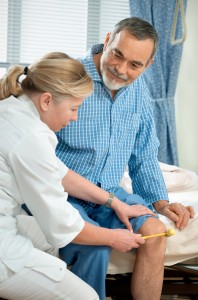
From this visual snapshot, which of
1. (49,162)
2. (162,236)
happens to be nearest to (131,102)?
(162,236)

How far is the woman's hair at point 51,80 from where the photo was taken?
179 centimetres

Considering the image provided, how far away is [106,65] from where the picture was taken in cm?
228

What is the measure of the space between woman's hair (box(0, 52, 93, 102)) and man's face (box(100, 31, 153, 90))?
406 millimetres

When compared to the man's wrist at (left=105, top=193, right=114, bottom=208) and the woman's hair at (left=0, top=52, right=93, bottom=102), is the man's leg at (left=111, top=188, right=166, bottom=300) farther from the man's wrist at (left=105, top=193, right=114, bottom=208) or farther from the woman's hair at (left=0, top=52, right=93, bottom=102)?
the woman's hair at (left=0, top=52, right=93, bottom=102)

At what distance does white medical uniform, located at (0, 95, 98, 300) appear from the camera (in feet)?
5.51

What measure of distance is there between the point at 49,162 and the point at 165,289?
85cm

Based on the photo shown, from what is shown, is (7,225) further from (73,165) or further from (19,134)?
(73,165)

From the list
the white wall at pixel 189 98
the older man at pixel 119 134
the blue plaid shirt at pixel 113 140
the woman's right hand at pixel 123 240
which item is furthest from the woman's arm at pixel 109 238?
the white wall at pixel 189 98

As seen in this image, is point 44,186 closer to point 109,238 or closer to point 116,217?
→ point 109,238

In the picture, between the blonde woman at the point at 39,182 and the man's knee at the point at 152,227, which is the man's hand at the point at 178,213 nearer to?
the man's knee at the point at 152,227

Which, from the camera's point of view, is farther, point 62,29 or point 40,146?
point 62,29

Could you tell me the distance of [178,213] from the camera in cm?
223

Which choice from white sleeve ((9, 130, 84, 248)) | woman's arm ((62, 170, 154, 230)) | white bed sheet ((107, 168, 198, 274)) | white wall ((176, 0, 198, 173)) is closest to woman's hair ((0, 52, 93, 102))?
white sleeve ((9, 130, 84, 248))

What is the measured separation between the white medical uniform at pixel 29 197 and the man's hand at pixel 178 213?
1.72ft
